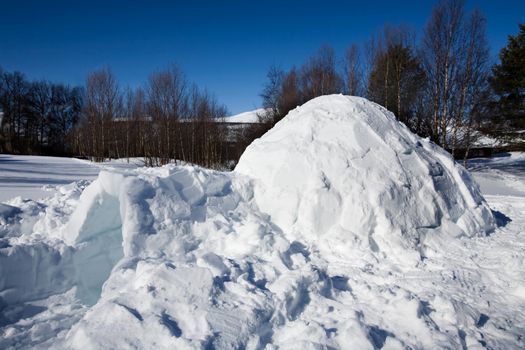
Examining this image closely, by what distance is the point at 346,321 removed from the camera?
248 centimetres

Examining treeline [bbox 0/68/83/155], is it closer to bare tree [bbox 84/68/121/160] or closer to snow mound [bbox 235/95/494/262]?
bare tree [bbox 84/68/121/160]

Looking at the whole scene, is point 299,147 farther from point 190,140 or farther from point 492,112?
point 190,140

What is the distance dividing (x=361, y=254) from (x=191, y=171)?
268 cm

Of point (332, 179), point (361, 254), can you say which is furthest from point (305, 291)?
point (332, 179)

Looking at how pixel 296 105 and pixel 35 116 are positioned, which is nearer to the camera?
pixel 296 105

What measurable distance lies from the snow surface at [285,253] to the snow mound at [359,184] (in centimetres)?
2

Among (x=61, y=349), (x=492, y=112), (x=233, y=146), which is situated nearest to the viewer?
(x=61, y=349)

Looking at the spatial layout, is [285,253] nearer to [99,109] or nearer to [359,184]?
[359,184]

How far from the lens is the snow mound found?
4023mm

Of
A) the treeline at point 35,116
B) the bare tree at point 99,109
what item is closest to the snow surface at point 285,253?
the bare tree at point 99,109

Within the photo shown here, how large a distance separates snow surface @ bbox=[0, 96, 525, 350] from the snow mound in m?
0.02

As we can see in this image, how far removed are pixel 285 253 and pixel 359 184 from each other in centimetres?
156

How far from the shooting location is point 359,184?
428 centimetres

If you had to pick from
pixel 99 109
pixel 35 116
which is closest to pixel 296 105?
pixel 99 109
